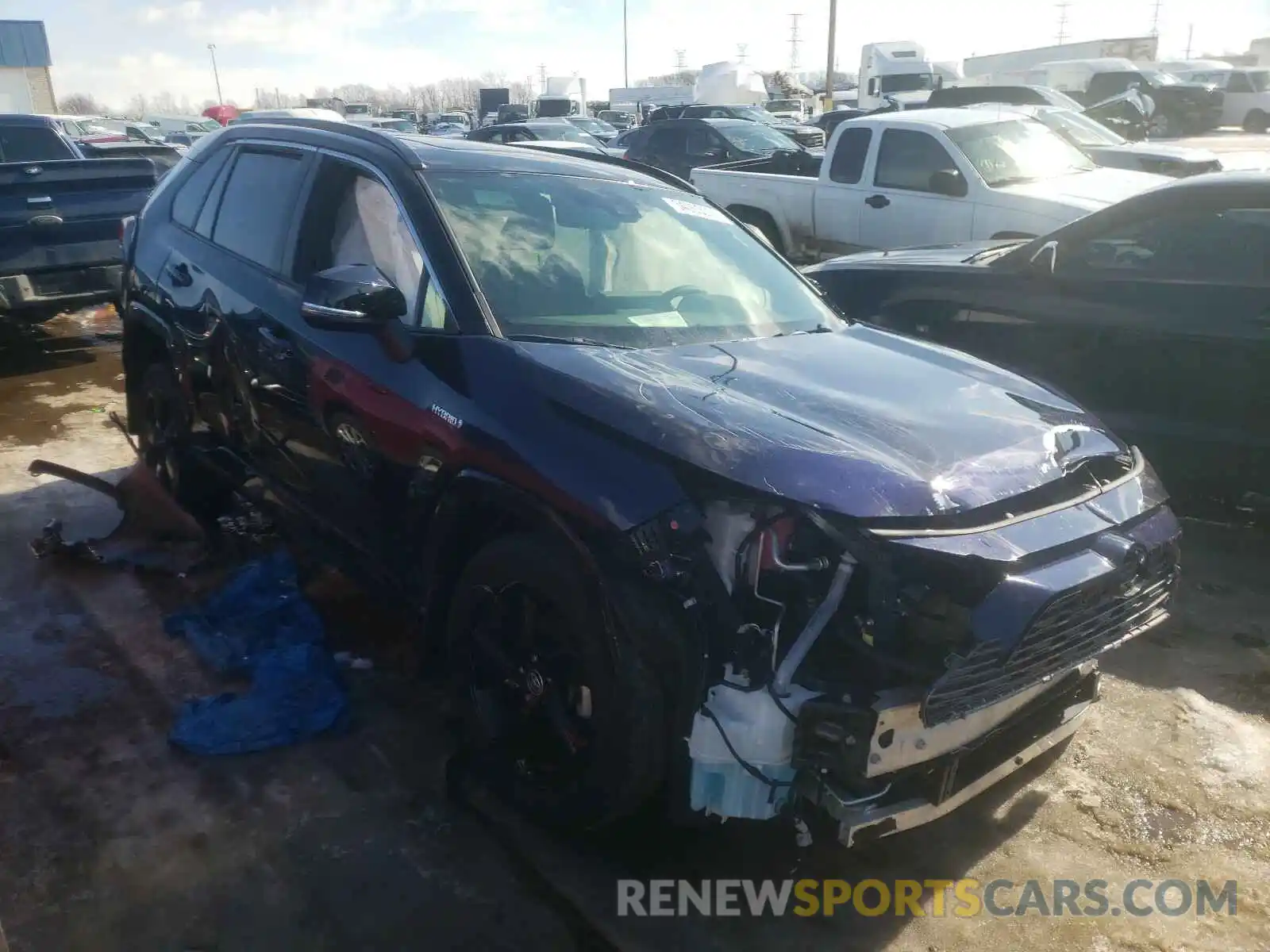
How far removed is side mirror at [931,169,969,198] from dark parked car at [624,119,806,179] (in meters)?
6.54

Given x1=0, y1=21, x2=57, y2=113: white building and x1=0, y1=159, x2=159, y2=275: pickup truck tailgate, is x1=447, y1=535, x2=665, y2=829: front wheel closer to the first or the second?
x1=0, y1=159, x2=159, y2=275: pickup truck tailgate

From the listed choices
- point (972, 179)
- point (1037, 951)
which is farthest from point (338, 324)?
point (972, 179)

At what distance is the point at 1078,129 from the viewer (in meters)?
11.8

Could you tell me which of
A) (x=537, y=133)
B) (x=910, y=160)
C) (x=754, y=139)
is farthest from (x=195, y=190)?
(x=537, y=133)

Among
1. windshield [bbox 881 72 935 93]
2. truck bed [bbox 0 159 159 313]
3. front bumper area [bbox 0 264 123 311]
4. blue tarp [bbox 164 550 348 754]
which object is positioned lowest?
blue tarp [bbox 164 550 348 754]

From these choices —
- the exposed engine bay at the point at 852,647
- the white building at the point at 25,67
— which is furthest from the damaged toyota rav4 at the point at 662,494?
the white building at the point at 25,67

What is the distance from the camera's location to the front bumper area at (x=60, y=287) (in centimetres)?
788

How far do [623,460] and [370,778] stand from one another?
57.4 inches

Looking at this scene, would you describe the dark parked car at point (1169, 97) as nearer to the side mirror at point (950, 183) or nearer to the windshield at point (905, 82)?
the windshield at point (905, 82)

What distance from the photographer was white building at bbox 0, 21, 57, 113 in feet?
147

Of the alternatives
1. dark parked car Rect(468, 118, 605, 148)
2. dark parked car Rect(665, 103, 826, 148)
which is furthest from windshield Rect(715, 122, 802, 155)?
dark parked car Rect(468, 118, 605, 148)

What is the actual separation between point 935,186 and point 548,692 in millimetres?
7224

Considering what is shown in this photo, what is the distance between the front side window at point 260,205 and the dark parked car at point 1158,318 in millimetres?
3258

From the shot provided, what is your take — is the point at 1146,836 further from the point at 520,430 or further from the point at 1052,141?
the point at 1052,141
